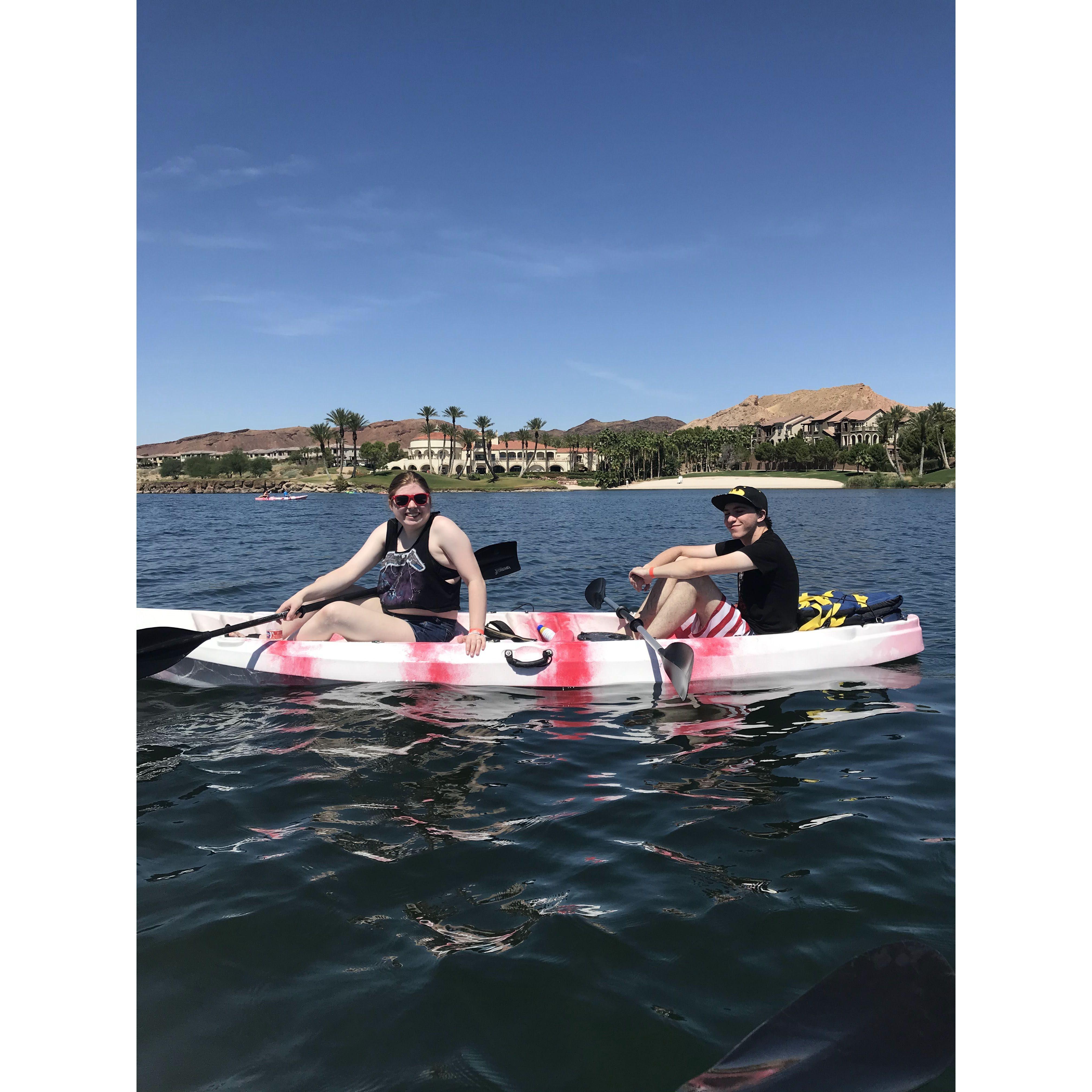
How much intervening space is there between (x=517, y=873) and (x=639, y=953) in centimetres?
81

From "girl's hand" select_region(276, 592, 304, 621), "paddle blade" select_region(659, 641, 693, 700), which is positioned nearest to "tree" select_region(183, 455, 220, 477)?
"girl's hand" select_region(276, 592, 304, 621)

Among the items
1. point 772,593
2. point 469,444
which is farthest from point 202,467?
point 772,593

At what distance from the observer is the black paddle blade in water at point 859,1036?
215 centimetres

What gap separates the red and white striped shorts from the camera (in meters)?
7.03

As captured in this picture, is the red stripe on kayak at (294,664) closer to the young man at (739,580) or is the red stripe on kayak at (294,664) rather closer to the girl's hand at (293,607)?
the girl's hand at (293,607)

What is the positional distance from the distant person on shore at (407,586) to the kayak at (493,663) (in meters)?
0.19

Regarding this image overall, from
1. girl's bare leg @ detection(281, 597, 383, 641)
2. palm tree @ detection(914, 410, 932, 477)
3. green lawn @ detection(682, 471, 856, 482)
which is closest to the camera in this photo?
girl's bare leg @ detection(281, 597, 383, 641)

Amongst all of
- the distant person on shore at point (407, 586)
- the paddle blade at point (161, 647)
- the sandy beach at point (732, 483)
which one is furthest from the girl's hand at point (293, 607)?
the sandy beach at point (732, 483)

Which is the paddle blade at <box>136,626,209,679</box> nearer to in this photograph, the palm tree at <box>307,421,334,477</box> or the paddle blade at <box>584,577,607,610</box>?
the paddle blade at <box>584,577,607,610</box>

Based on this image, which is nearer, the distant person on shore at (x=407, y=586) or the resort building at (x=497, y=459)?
the distant person on shore at (x=407, y=586)

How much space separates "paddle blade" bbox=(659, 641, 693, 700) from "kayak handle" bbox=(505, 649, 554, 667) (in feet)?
3.44
